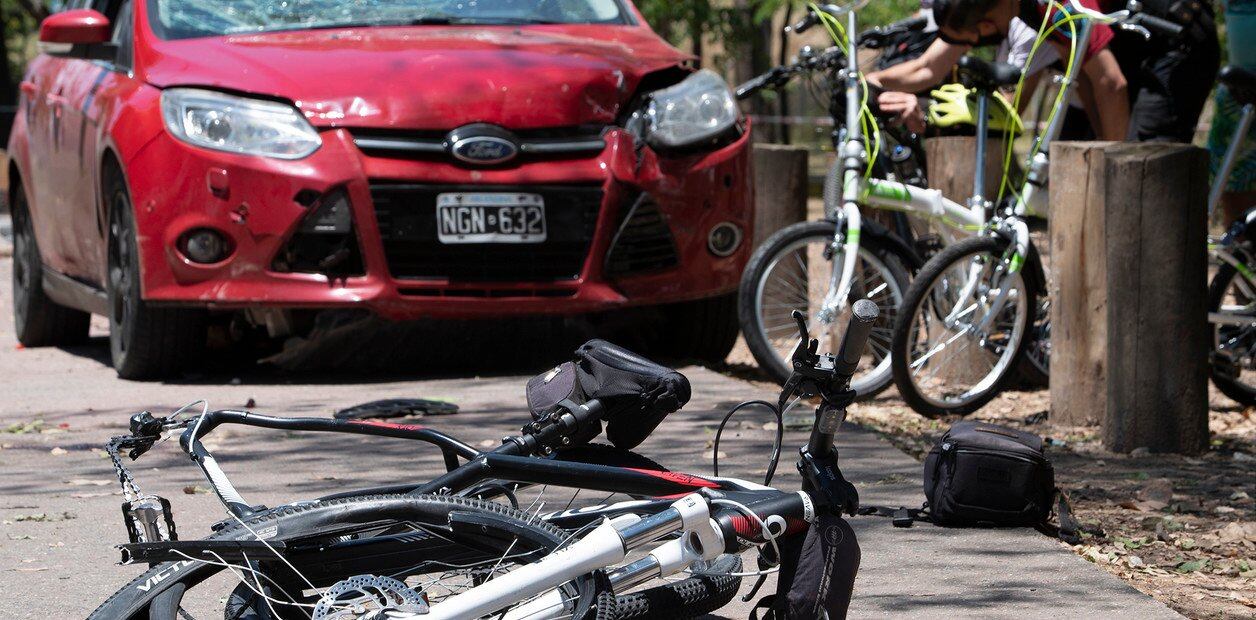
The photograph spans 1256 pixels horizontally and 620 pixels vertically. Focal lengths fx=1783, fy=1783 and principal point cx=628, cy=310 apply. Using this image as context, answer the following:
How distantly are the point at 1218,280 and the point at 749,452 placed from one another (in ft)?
7.76

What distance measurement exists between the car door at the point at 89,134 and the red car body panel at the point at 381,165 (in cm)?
3

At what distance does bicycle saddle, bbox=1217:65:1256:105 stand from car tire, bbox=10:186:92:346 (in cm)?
531

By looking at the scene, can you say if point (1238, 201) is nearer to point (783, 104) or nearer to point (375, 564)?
point (375, 564)

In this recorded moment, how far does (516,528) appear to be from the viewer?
9.09 ft

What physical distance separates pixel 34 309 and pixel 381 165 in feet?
9.90

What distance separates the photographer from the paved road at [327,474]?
379 cm

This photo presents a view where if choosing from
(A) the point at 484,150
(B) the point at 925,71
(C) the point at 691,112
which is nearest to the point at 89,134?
(A) the point at 484,150

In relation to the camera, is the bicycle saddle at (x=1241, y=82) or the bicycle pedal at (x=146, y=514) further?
the bicycle saddle at (x=1241, y=82)

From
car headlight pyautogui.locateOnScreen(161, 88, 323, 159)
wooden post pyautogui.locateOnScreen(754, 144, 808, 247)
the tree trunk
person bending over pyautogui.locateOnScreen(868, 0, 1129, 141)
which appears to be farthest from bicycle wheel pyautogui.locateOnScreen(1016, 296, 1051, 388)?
the tree trunk

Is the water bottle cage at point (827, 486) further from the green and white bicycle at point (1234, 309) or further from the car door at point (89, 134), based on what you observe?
the car door at point (89, 134)

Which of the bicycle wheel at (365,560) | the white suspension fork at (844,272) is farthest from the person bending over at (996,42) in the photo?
the bicycle wheel at (365,560)

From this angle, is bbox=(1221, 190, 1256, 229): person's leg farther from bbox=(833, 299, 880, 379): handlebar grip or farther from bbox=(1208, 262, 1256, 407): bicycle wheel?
bbox=(833, 299, 880, 379): handlebar grip

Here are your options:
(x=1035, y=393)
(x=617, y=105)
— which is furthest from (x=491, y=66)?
(x=1035, y=393)

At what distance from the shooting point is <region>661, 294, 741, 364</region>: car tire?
7215 mm
